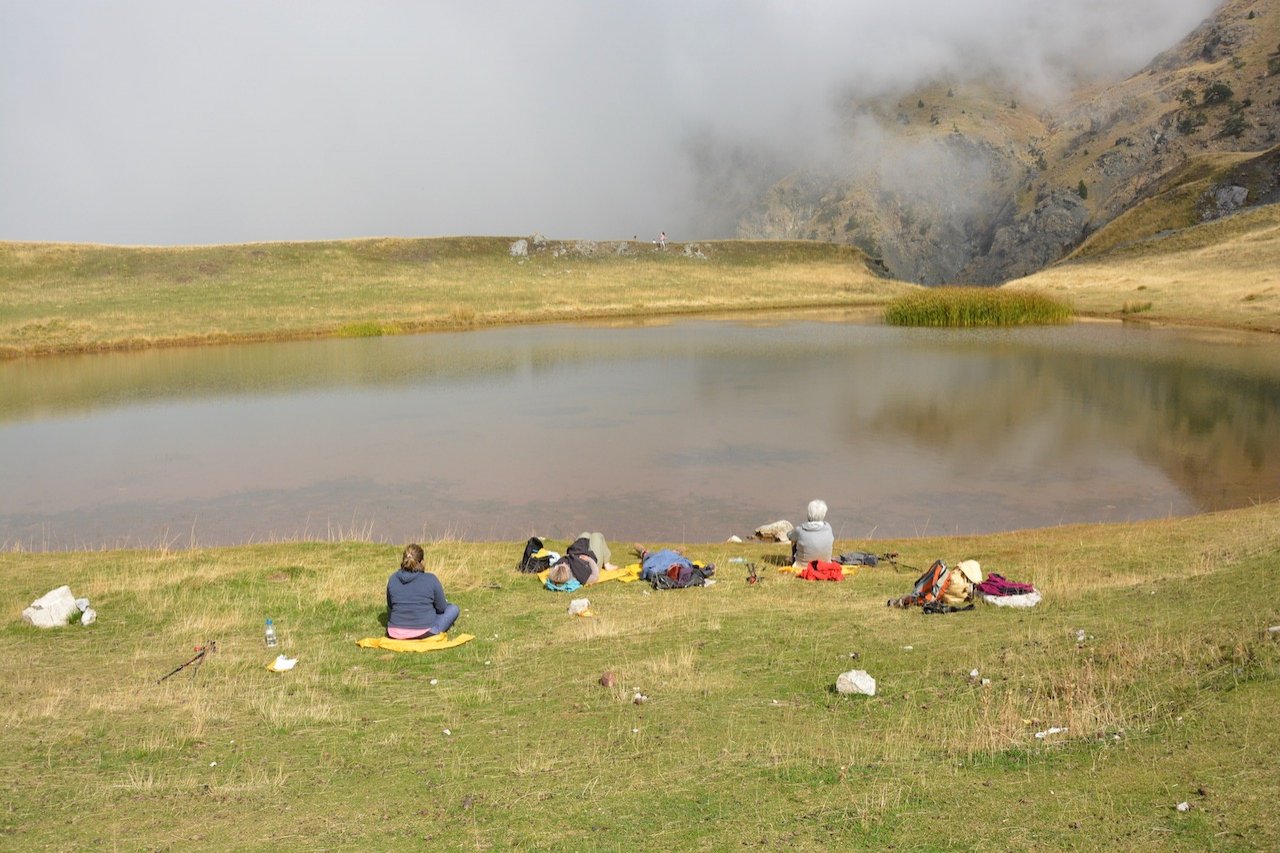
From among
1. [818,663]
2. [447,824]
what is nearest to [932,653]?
[818,663]

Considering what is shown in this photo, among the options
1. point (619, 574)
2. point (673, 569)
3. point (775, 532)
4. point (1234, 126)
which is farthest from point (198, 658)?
point (1234, 126)

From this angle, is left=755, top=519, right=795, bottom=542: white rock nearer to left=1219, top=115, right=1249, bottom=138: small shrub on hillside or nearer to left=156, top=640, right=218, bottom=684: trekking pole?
left=156, top=640, right=218, bottom=684: trekking pole

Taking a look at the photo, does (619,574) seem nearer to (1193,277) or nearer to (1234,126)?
(1193,277)

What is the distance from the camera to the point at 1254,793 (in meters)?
5.63

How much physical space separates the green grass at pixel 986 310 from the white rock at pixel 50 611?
49.8 meters

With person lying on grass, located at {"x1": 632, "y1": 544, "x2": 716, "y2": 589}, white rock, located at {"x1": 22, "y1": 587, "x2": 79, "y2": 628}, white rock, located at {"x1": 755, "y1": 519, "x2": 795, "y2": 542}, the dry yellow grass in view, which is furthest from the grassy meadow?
person lying on grass, located at {"x1": 632, "y1": 544, "x2": 716, "y2": 589}

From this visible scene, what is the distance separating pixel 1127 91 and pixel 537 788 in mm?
142466

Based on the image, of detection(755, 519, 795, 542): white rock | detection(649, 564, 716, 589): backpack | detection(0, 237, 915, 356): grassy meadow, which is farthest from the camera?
detection(0, 237, 915, 356): grassy meadow

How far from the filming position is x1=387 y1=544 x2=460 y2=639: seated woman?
10.8m

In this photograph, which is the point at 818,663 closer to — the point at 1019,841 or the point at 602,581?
the point at 1019,841

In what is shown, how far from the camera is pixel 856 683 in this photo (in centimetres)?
838

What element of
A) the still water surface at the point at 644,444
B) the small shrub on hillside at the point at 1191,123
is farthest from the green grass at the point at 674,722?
the small shrub on hillside at the point at 1191,123

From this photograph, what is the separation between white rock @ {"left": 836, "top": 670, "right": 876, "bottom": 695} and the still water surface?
895 centimetres

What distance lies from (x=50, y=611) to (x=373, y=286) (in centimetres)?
6382
